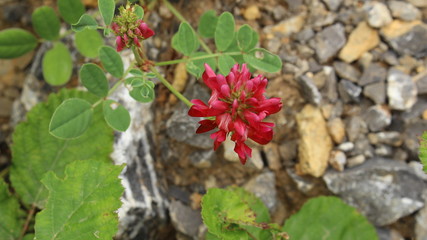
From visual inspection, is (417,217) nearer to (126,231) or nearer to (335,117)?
(335,117)

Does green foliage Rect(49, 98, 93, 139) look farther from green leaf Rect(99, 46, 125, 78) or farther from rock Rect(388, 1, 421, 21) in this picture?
rock Rect(388, 1, 421, 21)

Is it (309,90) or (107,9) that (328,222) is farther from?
(107,9)

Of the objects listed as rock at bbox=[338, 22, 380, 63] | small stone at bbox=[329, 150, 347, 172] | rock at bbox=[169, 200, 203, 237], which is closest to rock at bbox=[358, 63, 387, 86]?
rock at bbox=[338, 22, 380, 63]

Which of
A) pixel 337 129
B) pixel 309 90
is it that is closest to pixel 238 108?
pixel 309 90

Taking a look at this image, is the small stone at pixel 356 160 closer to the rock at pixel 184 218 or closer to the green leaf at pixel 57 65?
the rock at pixel 184 218

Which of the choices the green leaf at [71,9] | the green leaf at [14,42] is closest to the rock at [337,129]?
the green leaf at [71,9]

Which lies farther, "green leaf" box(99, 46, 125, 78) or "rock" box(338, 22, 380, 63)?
"rock" box(338, 22, 380, 63)
